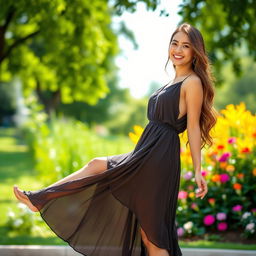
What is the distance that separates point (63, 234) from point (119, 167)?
0.70 m

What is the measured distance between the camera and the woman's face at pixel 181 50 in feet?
13.5

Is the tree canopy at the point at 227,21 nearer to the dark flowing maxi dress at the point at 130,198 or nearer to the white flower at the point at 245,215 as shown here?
the white flower at the point at 245,215

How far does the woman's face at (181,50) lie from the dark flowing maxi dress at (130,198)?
19cm

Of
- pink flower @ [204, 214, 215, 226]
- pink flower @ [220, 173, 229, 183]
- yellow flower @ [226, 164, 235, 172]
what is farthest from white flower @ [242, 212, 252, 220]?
yellow flower @ [226, 164, 235, 172]

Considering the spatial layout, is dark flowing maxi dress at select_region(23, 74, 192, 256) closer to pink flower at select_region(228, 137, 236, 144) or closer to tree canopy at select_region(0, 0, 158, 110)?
pink flower at select_region(228, 137, 236, 144)

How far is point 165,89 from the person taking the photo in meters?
4.18

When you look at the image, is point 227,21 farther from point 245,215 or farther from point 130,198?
point 130,198

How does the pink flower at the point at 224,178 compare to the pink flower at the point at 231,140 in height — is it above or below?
below

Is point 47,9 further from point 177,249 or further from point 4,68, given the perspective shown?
point 4,68

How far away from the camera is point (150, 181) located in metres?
4.08

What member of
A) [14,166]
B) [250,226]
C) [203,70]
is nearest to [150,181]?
[203,70]

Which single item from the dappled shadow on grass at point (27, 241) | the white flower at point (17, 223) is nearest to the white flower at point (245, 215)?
the dappled shadow on grass at point (27, 241)

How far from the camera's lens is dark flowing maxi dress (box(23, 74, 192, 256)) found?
4.08 meters

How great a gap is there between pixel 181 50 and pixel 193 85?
0.94ft
